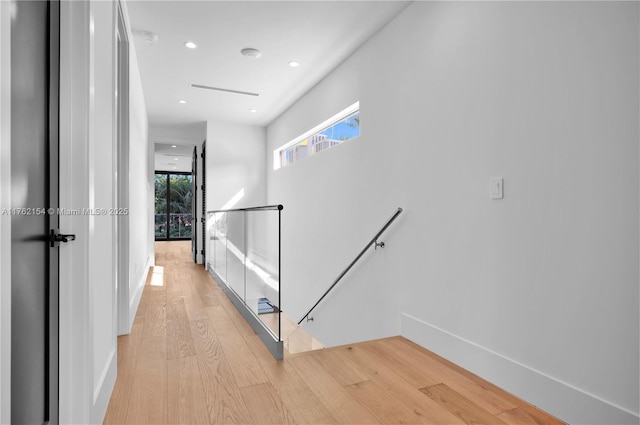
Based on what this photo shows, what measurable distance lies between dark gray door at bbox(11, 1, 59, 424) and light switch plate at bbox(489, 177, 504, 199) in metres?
2.21

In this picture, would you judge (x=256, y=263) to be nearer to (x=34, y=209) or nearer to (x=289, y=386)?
(x=289, y=386)

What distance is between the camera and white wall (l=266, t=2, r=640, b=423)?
1.64 metres

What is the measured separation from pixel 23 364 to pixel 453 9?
9.72 ft

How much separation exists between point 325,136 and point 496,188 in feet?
8.93

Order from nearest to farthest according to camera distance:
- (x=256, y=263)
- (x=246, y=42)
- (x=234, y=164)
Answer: (x=256, y=263) → (x=246, y=42) → (x=234, y=164)

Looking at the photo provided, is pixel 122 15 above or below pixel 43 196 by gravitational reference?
above

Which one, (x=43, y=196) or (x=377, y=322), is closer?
(x=43, y=196)

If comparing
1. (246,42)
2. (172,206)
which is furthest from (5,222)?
(172,206)

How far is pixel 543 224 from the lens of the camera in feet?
6.35

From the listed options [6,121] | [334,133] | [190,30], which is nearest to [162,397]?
[6,121]

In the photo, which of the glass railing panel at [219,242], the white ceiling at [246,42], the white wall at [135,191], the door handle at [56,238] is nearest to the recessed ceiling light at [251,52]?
the white ceiling at [246,42]

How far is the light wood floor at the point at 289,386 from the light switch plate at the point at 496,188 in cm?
111

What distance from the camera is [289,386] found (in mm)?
2037

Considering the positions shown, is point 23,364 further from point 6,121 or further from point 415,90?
point 415,90
